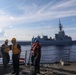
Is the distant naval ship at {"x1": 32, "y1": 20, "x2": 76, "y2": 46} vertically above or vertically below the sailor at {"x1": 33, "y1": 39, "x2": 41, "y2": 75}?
above

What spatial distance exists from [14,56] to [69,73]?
2.96 m

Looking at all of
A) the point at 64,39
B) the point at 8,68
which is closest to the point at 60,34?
the point at 64,39

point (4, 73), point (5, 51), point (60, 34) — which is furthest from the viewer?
point (60, 34)

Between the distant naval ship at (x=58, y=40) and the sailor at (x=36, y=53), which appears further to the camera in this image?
the distant naval ship at (x=58, y=40)

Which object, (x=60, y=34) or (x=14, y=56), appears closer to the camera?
(x=14, y=56)

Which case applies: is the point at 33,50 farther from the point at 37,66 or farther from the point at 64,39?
the point at 64,39

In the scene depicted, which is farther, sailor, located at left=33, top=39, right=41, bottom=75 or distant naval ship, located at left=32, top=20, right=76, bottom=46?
distant naval ship, located at left=32, top=20, right=76, bottom=46

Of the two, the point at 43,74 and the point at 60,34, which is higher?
the point at 60,34

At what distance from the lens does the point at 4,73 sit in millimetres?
12047

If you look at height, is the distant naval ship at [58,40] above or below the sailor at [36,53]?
above

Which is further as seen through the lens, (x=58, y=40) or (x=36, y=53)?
(x=58, y=40)

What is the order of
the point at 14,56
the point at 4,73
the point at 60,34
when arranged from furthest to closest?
the point at 60,34
the point at 4,73
the point at 14,56

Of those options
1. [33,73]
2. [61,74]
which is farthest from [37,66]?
[61,74]

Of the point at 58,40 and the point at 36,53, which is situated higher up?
the point at 58,40
